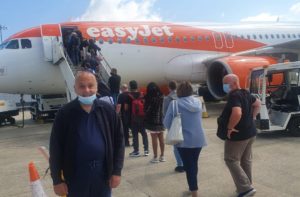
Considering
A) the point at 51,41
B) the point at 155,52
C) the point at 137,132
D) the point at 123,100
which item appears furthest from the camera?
the point at 155,52

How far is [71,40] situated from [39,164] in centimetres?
583

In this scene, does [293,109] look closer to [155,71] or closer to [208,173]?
[208,173]

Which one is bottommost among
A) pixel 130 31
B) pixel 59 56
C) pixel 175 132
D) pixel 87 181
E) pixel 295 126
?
pixel 295 126

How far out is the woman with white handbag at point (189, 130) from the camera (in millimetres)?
4461

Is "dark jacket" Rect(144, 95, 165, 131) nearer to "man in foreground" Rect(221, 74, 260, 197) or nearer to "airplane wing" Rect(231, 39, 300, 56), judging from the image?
"man in foreground" Rect(221, 74, 260, 197)

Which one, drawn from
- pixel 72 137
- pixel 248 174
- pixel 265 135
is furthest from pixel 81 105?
pixel 265 135

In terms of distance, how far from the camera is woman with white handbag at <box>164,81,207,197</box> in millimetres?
4461

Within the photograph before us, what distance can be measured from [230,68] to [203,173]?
7260mm

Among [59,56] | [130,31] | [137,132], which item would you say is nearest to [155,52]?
[130,31]

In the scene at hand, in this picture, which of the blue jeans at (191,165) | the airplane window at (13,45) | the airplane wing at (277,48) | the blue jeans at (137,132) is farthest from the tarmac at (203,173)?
the airplane wing at (277,48)

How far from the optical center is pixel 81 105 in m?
2.95

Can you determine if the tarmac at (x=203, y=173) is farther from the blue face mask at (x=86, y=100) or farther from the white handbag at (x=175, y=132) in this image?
the blue face mask at (x=86, y=100)

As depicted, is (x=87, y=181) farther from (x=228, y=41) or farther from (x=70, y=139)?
(x=228, y=41)

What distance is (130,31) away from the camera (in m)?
13.4
